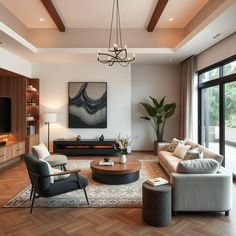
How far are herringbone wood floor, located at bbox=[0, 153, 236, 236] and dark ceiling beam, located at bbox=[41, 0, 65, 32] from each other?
4407 millimetres

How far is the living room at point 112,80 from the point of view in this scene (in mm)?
2934

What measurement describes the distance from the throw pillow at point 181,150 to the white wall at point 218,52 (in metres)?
2.36

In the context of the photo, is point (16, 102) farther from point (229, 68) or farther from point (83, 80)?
point (229, 68)

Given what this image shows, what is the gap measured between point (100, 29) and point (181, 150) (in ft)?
14.5

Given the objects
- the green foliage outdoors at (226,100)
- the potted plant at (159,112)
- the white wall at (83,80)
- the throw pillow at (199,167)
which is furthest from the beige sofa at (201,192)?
the white wall at (83,80)

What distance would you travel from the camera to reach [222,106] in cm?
520

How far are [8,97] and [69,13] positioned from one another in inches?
121

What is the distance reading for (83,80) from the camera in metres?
7.34

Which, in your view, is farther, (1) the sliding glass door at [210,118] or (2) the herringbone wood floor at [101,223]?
(1) the sliding glass door at [210,118]

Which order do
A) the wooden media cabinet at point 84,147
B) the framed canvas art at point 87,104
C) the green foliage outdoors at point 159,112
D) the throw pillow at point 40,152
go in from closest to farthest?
the throw pillow at point 40,152 < the wooden media cabinet at point 84,147 < the green foliage outdoors at point 159,112 < the framed canvas art at point 87,104

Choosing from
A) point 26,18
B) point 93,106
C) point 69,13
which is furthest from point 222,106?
point 26,18

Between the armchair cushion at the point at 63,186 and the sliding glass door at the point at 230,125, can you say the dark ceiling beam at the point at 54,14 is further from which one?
the sliding glass door at the point at 230,125

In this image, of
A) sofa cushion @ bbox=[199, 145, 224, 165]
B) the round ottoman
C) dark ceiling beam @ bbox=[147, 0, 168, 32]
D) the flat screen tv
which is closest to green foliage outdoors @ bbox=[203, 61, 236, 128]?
sofa cushion @ bbox=[199, 145, 224, 165]

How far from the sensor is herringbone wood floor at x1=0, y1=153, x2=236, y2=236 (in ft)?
8.52
